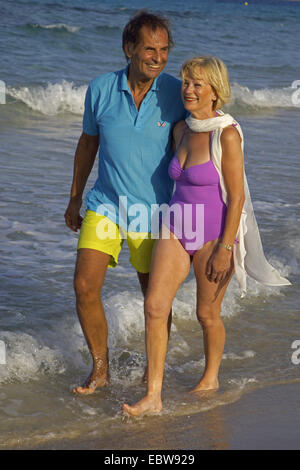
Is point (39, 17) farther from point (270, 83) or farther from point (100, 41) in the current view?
point (270, 83)

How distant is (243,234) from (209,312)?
45cm

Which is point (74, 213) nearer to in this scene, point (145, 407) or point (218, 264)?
point (218, 264)

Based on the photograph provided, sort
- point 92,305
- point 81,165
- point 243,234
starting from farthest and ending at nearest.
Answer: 1. point 81,165
2. point 92,305
3. point 243,234

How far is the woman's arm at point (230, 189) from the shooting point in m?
3.58

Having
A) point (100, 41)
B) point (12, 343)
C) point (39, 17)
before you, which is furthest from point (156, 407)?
point (39, 17)

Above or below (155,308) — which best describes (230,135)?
above

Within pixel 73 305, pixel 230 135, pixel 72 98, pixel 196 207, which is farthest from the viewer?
pixel 72 98

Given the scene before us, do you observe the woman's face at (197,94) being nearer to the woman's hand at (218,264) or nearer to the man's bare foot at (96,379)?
the woman's hand at (218,264)

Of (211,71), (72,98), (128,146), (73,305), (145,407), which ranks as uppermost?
(211,71)

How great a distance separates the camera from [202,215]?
146 inches

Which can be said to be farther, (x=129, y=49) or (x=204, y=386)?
(x=204, y=386)

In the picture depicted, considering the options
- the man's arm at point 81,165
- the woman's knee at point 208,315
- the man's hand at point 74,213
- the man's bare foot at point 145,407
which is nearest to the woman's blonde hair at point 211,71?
the man's arm at point 81,165

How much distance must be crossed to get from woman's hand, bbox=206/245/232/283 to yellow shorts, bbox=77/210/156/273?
14.8 inches

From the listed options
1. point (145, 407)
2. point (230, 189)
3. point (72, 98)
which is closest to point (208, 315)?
point (145, 407)
